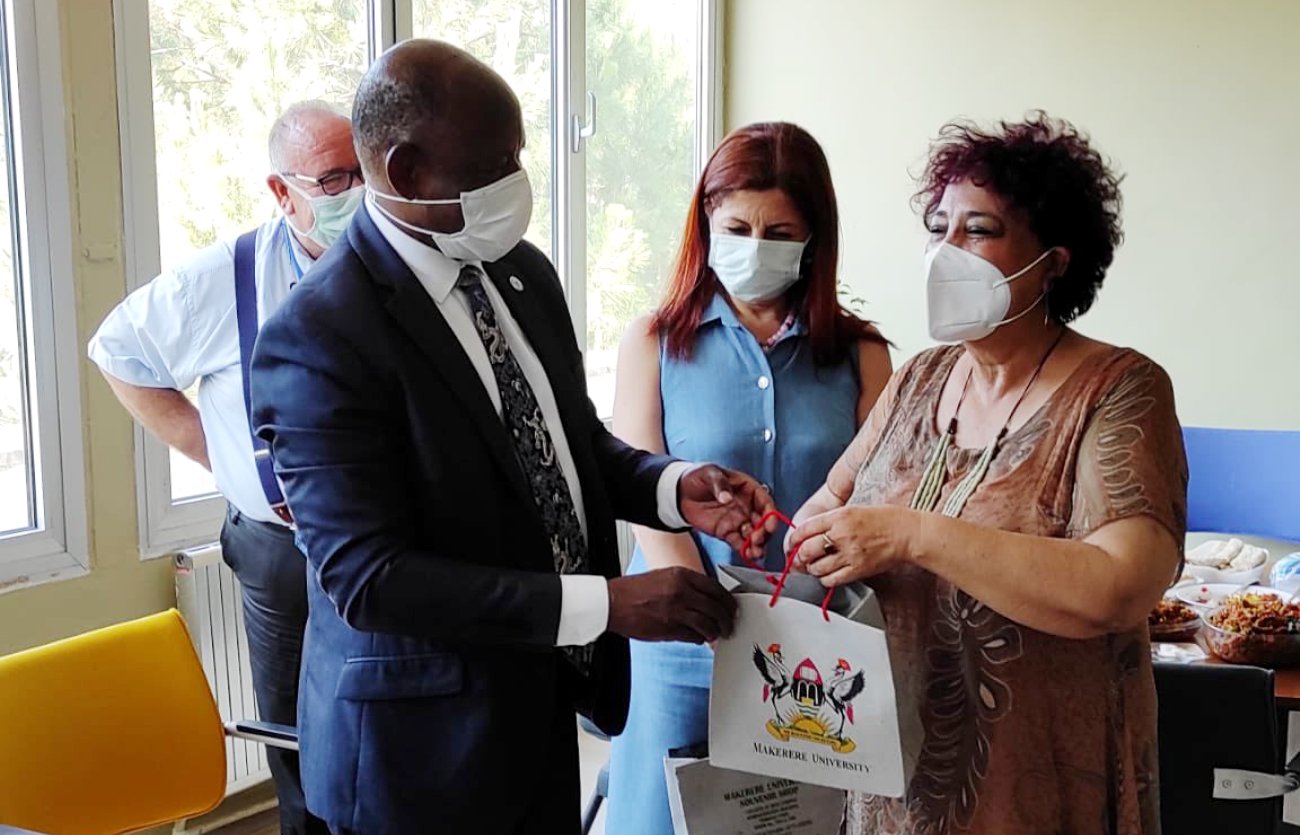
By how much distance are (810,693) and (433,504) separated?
47 cm

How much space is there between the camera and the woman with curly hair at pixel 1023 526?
3.92 ft

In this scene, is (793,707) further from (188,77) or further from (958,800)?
(188,77)

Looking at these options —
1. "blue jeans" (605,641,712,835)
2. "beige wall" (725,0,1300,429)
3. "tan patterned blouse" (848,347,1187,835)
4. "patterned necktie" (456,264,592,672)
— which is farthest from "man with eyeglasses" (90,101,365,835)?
"beige wall" (725,0,1300,429)

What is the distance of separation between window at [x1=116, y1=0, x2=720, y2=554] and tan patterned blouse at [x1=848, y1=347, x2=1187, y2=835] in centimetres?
180

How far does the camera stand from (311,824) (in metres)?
2.11

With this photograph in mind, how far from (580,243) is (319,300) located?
8.65 ft

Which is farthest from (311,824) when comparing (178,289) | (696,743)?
(178,289)

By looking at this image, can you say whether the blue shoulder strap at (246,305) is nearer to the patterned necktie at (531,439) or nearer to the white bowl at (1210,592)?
the patterned necktie at (531,439)

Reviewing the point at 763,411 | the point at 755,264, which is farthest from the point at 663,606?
the point at 755,264

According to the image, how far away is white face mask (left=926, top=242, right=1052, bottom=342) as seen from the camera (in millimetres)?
1376

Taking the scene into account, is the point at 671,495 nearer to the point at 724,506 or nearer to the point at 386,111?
the point at 724,506

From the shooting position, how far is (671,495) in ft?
4.81

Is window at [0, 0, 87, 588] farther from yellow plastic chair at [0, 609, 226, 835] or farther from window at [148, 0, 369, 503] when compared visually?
yellow plastic chair at [0, 609, 226, 835]

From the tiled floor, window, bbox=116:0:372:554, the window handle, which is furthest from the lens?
the window handle
